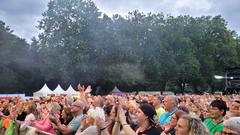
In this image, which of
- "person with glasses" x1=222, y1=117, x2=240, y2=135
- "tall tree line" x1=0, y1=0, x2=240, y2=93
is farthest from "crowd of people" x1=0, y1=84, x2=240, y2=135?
"tall tree line" x1=0, y1=0, x2=240, y2=93

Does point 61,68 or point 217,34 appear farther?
point 217,34

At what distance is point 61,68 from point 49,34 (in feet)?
18.7

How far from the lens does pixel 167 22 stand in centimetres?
5956

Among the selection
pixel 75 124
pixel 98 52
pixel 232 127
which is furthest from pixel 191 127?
pixel 98 52

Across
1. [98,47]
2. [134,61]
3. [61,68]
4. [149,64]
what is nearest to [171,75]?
[149,64]

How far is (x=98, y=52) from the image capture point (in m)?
49.1

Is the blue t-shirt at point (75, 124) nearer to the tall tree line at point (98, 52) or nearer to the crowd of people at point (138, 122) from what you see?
the crowd of people at point (138, 122)

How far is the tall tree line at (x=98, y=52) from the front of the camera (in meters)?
48.0

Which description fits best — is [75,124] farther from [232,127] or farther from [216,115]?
[232,127]

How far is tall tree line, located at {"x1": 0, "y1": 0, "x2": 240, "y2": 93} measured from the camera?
48000 mm

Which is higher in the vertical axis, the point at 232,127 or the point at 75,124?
the point at 232,127

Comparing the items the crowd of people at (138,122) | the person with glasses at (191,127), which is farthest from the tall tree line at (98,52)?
the person with glasses at (191,127)

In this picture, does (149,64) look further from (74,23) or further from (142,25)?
(74,23)

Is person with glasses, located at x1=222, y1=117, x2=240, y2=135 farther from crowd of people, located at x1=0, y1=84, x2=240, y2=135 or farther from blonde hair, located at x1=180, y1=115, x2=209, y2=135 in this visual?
blonde hair, located at x1=180, y1=115, x2=209, y2=135
